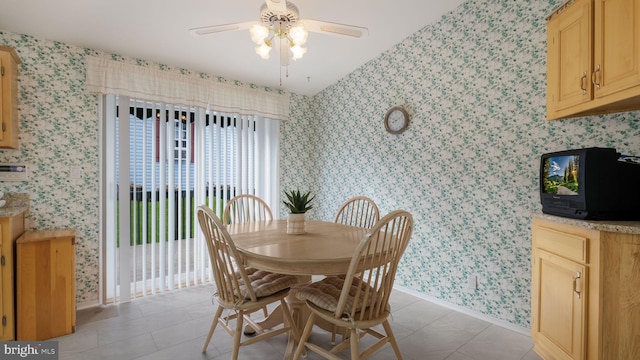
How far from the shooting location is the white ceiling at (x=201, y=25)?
2223 millimetres

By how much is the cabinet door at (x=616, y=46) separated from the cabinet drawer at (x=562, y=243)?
2.68 feet

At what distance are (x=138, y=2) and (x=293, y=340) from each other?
2656 millimetres

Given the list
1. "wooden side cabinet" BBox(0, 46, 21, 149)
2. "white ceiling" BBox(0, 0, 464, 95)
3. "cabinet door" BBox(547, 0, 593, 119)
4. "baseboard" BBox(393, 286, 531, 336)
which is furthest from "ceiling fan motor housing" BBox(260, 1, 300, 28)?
"baseboard" BBox(393, 286, 531, 336)

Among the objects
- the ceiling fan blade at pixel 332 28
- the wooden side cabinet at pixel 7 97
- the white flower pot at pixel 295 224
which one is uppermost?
the ceiling fan blade at pixel 332 28

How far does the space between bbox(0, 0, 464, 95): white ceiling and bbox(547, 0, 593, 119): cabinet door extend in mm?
1003

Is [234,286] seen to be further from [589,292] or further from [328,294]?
[589,292]

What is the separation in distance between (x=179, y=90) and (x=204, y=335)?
2.37m

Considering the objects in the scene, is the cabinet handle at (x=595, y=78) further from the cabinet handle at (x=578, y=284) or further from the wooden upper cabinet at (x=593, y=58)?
the cabinet handle at (x=578, y=284)

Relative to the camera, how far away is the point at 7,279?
198 centimetres

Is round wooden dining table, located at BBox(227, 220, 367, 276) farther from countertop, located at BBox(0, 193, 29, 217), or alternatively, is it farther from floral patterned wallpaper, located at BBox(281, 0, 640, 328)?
countertop, located at BBox(0, 193, 29, 217)

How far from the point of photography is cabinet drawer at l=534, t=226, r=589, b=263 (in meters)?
1.58

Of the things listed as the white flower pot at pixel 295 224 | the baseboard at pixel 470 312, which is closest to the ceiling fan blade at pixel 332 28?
the white flower pot at pixel 295 224

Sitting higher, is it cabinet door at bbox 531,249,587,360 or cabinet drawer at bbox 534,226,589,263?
cabinet drawer at bbox 534,226,589,263

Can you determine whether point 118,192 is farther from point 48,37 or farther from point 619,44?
Answer: point 619,44
